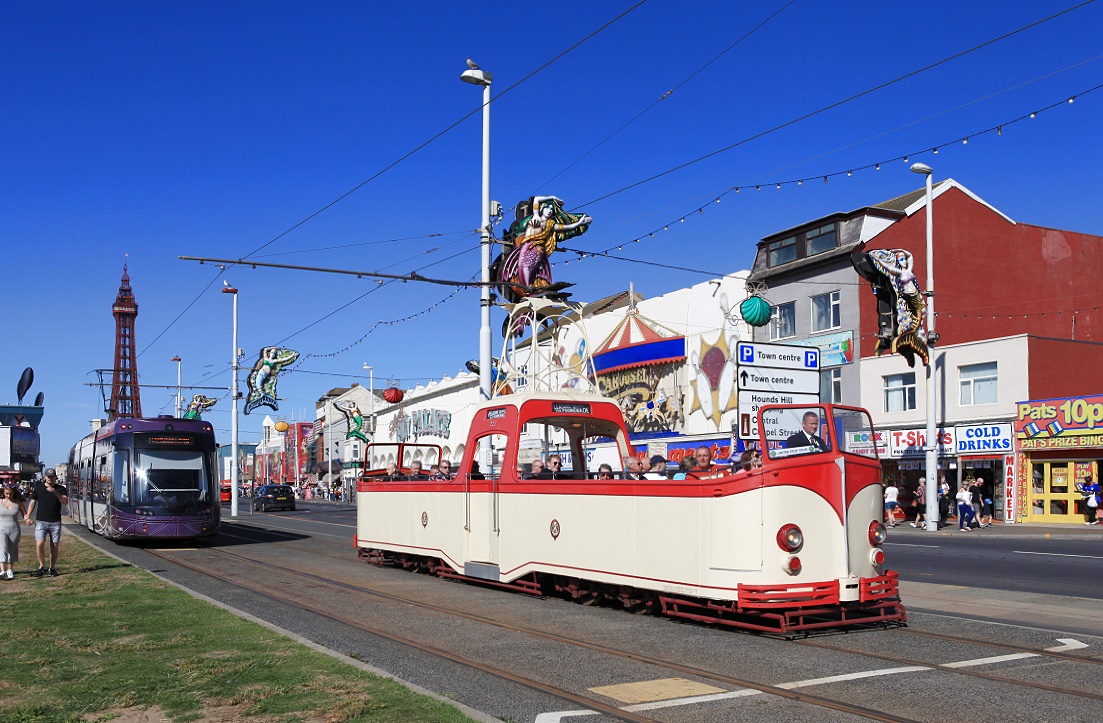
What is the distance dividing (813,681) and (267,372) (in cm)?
4634

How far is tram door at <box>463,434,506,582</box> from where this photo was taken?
14.7 m

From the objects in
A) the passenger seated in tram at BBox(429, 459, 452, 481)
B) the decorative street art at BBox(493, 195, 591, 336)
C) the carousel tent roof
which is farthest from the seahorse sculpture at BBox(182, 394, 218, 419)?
the passenger seated in tram at BBox(429, 459, 452, 481)

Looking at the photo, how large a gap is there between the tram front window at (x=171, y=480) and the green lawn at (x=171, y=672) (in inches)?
439

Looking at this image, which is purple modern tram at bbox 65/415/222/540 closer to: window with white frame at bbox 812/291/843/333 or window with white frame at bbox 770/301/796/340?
window with white frame at bbox 770/301/796/340

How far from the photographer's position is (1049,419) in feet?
113

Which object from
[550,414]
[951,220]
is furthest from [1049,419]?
[550,414]

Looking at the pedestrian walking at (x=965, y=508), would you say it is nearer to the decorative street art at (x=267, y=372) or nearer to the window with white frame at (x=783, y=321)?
the window with white frame at (x=783, y=321)

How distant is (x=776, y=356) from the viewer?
27.1 meters

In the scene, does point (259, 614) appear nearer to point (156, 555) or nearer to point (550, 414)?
point (550, 414)

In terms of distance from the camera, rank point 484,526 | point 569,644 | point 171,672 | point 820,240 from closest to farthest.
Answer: point 171,672, point 569,644, point 484,526, point 820,240

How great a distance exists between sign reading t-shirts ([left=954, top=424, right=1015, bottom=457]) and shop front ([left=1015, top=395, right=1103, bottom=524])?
433 mm

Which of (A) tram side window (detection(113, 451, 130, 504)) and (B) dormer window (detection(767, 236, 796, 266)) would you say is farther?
(B) dormer window (detection(767, 236, 796, 266))

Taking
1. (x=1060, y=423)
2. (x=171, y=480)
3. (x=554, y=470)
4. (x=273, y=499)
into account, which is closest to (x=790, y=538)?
(x=554, y=470)

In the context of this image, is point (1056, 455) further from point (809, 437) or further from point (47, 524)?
Result: point (47, 524)
